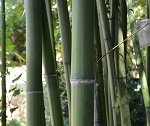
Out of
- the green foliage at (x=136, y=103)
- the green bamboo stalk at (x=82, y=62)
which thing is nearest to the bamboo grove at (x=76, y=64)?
the green bamboo stalk at (x=82, y=62)

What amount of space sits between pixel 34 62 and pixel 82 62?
0.63 ft

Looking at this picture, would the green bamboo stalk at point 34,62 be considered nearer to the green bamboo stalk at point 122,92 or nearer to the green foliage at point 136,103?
the green bamboo stalk at point 122,92

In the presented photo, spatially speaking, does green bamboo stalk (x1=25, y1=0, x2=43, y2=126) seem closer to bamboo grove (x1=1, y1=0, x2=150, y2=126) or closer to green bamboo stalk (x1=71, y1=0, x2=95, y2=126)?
bamboo grove (x1=1, y1=0, x2=150, y2=126)

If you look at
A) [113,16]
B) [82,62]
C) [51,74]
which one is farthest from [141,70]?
[82,62]

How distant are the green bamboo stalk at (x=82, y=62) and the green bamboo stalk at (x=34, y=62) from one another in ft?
0.52

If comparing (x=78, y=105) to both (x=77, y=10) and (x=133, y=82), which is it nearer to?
(x=77, y=10)

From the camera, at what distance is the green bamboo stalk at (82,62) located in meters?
0.53

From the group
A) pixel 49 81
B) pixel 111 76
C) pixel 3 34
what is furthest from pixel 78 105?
pixel 3 34

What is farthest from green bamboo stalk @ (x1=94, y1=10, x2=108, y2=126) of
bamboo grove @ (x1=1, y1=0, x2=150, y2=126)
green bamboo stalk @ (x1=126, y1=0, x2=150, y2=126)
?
green bamboo stalk @ (x1=126, y1=0, x2=150, y2=126)

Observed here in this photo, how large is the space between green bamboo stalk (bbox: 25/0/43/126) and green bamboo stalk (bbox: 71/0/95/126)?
0.52ft

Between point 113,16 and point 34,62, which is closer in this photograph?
point 34,62

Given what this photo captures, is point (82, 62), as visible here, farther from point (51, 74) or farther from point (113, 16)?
point (113, 16)

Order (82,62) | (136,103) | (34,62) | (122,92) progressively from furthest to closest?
(136,103) < (122,92) < (34,62) < (82,62)

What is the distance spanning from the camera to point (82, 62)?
54 centimetres
